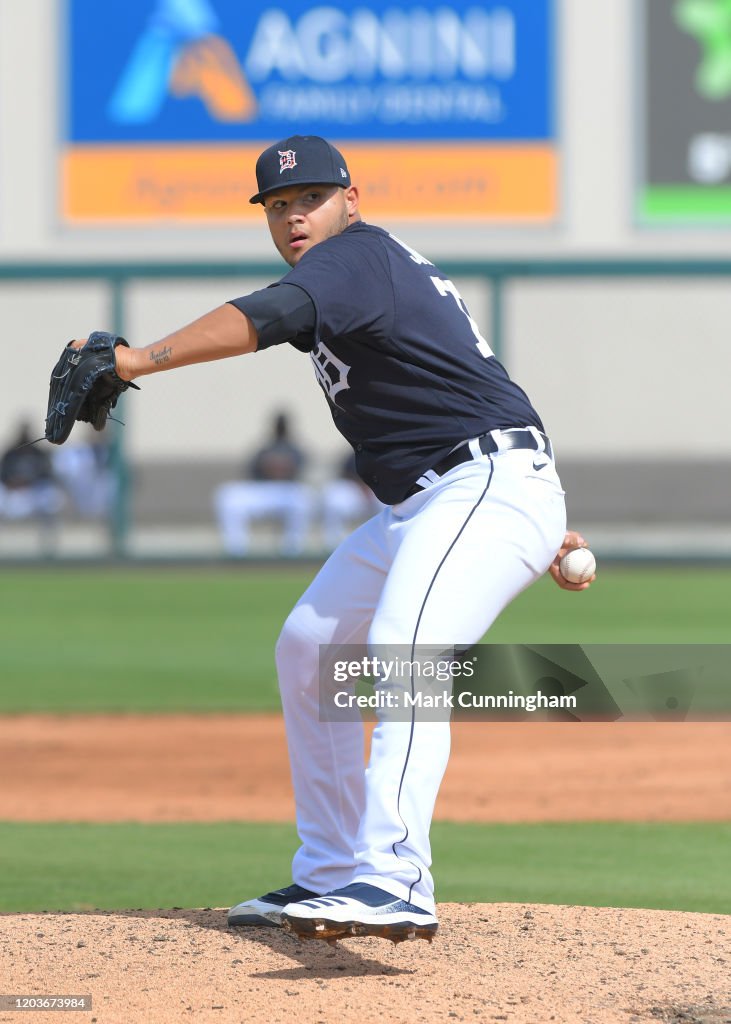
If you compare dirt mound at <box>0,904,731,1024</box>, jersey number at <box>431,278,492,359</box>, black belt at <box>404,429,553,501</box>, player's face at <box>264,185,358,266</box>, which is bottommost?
dirt mound at <box>0,904,731,1024</box>

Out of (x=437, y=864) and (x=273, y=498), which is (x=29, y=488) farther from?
(x=437, y=864)

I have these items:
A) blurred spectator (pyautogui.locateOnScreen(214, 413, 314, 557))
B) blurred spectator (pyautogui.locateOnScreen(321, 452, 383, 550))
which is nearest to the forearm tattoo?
blurred spectator (pyautogui.locateOnScreen(214, 413, 314, 557))

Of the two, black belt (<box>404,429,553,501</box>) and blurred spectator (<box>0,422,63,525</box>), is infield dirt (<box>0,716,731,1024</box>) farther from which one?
blurred spectator (<box>0,422,63,525</box>)

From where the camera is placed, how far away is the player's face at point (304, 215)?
12.0 ft

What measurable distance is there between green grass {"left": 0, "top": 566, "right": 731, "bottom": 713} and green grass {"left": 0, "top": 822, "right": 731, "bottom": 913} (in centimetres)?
283

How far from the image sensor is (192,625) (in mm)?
11695

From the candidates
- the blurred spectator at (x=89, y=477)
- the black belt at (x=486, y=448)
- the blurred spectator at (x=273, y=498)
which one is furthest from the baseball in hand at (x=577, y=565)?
the blurred spectator at (x=273, y=498)

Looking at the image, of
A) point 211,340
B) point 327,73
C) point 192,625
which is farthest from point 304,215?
point 327,73

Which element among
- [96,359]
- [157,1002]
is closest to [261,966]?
[157,1002]

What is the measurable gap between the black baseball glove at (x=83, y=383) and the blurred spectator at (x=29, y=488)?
11.6 metres

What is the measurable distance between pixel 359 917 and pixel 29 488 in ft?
40.1

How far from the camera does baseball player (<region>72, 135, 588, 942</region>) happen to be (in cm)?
332

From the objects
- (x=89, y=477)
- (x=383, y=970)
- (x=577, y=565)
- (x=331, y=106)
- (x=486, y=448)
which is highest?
(x=331, y=106)

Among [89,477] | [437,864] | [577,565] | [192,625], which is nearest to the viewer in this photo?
Result: [577,565]
